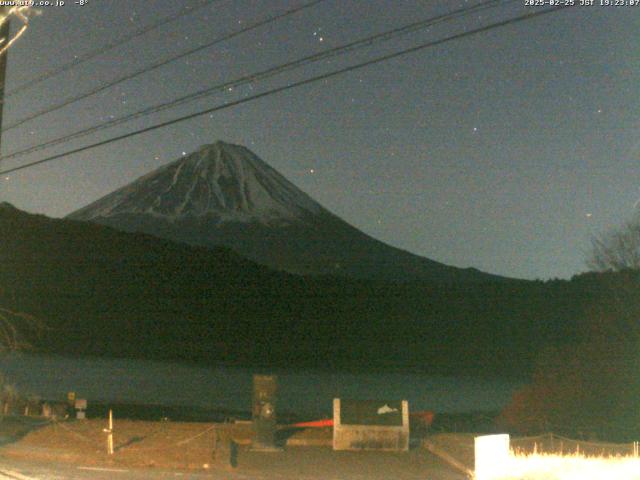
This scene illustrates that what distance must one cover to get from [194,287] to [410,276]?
253ft

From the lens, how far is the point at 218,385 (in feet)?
207

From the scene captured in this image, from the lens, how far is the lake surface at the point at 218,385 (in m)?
48.8

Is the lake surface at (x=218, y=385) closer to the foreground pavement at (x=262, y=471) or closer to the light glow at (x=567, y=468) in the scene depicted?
the foreground pavement at (x=262, y=471)

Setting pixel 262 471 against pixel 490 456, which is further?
pixel 262 471

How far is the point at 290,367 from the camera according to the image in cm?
8912

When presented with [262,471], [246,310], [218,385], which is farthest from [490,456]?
[246,310]

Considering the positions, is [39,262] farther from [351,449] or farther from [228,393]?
[351,449]

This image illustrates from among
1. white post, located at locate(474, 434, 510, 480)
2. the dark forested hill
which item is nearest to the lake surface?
the dark forested hill

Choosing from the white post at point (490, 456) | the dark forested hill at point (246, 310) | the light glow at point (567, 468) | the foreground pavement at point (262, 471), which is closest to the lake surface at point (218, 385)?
the dark forested hill at point (246, 310)

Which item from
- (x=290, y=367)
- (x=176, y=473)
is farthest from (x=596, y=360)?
(x=290, y=367)

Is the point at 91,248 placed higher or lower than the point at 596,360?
higher

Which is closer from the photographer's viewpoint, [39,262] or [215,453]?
[215,453]

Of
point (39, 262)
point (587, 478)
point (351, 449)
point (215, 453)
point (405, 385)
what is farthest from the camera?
point (39, 262)

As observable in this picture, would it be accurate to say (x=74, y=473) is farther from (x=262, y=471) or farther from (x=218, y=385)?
(x=218, y=385)
